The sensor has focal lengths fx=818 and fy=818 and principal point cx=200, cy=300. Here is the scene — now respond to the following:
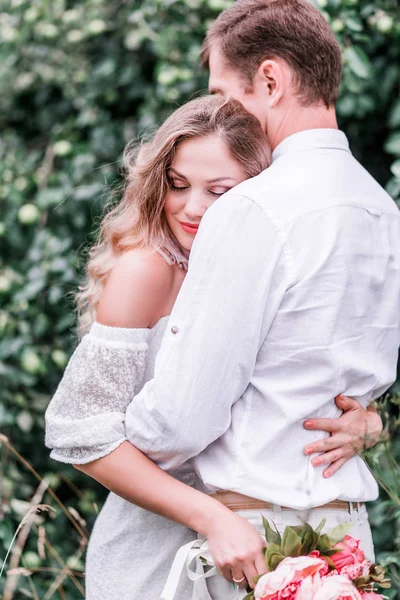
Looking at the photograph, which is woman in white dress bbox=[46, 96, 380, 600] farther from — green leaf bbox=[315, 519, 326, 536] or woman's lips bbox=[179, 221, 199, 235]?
green leaf bbox=[315, 519, 326, 536]

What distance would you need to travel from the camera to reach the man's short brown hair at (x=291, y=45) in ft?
5.49

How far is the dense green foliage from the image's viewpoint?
2.82 metres

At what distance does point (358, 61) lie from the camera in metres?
2.52

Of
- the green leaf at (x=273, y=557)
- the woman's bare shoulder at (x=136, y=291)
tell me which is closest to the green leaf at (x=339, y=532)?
the green leaf at (x=273, y=557)

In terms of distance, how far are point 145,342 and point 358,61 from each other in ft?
4.56

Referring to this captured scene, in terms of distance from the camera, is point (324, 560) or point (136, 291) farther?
point (136, 291)

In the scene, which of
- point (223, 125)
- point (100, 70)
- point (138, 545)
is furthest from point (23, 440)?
point (223, 125)

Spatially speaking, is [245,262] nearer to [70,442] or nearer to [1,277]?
[70,442]

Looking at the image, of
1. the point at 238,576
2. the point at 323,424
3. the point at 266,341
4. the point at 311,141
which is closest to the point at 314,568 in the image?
the point at 238,576

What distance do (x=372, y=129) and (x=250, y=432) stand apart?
1735 mm

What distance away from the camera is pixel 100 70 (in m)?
3.06

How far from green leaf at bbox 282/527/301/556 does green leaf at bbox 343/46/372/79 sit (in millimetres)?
1635

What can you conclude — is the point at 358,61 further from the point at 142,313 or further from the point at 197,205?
the point at 142,313

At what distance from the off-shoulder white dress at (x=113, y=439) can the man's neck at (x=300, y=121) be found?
0.46 meters
